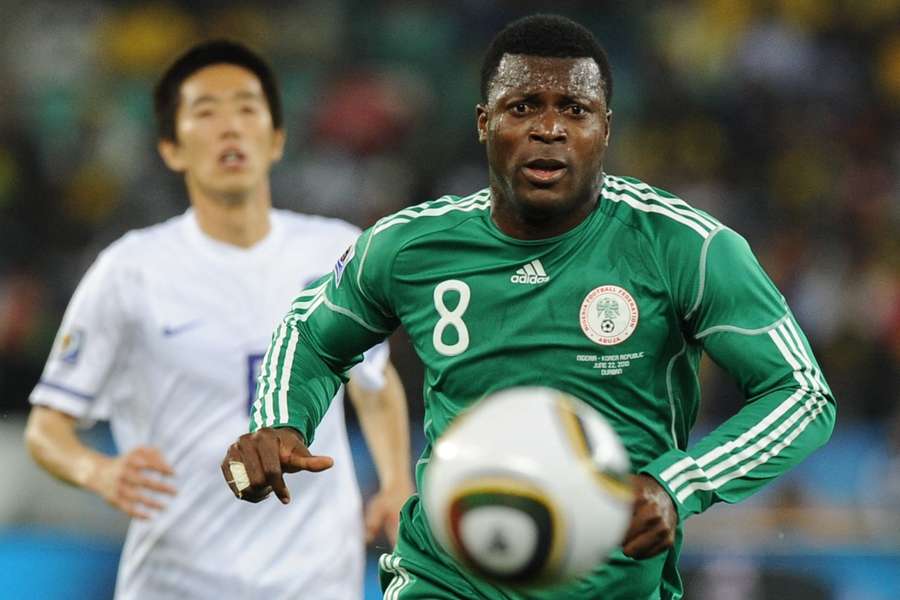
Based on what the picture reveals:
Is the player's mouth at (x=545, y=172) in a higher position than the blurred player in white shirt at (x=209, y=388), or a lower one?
higher

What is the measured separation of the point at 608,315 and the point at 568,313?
0.10 meters

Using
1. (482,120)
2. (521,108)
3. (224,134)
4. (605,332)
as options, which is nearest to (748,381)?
(605,332)

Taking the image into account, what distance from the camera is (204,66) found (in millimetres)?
5820

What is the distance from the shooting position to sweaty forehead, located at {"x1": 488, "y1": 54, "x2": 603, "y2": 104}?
370 cm

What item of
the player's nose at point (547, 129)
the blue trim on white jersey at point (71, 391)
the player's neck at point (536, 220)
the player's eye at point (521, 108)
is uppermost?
the player's eye at point (521, 108)

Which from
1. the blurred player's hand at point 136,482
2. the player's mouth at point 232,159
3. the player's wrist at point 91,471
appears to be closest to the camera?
the blurred player's hand at point 136,482

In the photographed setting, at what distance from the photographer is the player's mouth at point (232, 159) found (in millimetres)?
5621

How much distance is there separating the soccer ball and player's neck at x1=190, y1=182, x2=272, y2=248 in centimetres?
253

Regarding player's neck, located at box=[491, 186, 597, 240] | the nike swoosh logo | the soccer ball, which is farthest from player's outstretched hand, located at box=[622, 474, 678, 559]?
the nike swoosh logo

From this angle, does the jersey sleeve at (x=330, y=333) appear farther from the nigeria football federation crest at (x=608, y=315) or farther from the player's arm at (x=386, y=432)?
the player's arm at (x=386, y=432)

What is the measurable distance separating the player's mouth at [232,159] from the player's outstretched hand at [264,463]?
2.06 metres

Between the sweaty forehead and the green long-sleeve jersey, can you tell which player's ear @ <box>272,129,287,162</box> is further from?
the sweaty forehead

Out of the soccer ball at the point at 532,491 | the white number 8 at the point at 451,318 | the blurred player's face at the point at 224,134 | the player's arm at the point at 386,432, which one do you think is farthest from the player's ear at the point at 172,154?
the soccer ball at the point at 532,491

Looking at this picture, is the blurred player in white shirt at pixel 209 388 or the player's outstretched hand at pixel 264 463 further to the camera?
the blurred player in white shirt at pixel 209 388
